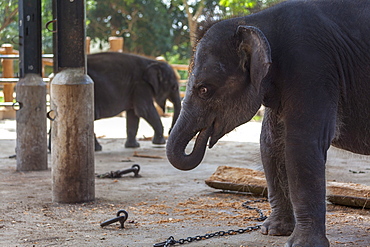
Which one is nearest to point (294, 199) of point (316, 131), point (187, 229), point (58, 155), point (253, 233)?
point (316, 131)

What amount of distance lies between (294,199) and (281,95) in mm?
606

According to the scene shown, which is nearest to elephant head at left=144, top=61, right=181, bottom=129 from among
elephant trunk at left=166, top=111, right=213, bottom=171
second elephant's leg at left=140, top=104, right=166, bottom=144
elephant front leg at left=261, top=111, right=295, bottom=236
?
second elephant's leg at left=140, top=104, right=166, bottom=144

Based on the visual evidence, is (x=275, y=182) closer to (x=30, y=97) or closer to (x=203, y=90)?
(x=203, y=90)

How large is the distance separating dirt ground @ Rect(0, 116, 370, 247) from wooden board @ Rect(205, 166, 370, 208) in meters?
0.07

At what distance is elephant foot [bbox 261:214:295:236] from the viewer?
4.27 m

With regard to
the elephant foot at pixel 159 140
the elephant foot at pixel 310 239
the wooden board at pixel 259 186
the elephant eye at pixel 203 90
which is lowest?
the elephant foot at pixel 159 140

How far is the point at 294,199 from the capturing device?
3.71 metres

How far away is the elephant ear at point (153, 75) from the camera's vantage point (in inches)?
393

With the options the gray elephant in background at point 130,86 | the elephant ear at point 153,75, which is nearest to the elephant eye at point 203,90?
the gray elephant in background at point 130,86

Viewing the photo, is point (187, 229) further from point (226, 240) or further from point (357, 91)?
point (357, 91)

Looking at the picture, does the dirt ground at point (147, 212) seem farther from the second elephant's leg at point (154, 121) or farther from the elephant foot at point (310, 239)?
the second elephant's leg at point (154, 121)

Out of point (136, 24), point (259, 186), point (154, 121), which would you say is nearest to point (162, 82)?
point (154, 121)

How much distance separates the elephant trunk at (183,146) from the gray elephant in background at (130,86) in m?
5.80

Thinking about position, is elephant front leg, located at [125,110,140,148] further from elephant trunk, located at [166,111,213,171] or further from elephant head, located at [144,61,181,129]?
elephant trunk, located at [166,111,213,171]
